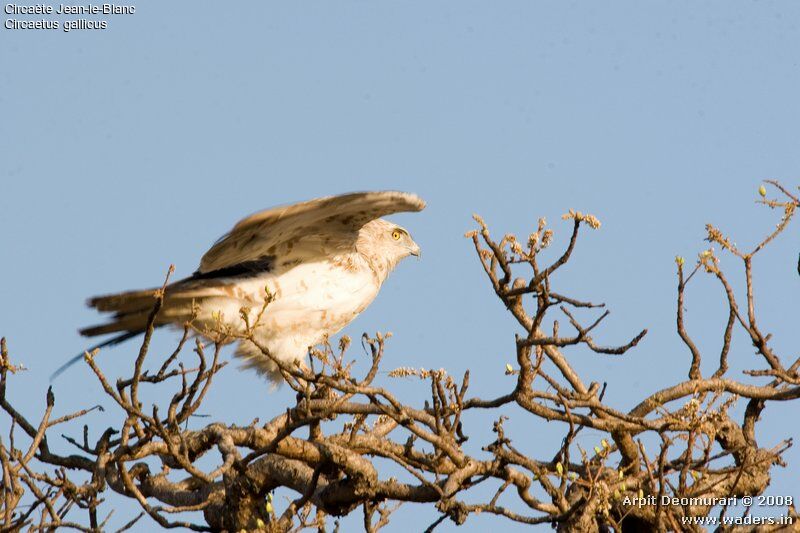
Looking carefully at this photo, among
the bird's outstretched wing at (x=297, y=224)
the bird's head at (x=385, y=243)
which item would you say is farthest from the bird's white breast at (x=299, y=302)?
the bird's head at (x=385, y=243)

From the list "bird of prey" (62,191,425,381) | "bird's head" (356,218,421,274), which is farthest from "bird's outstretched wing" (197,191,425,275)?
"bird's head" (356,218,421,274)

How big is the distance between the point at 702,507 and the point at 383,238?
3242 mm

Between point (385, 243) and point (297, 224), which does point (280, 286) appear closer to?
point (297, 224)

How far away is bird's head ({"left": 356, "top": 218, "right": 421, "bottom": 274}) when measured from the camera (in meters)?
7.26

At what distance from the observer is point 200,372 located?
4.21 m

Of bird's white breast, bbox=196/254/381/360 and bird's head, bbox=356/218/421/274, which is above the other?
bird's head, bbox=356/218/421/274

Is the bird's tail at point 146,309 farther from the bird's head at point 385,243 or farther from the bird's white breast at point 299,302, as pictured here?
the bird's head at point 385,243

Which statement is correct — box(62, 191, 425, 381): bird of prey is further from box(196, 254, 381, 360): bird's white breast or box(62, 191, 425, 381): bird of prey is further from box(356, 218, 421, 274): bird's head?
box(356, 218, 421, 274): bird's head

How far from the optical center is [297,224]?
6168 mm

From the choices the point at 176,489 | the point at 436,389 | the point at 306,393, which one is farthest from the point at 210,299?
the point at 436,389

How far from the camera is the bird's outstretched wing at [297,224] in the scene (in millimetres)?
5840

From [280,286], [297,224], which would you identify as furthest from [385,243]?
[297,224]

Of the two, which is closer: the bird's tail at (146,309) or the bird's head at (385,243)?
the bird's tail at (146,309)

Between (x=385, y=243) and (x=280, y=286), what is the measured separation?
3.80 ft
